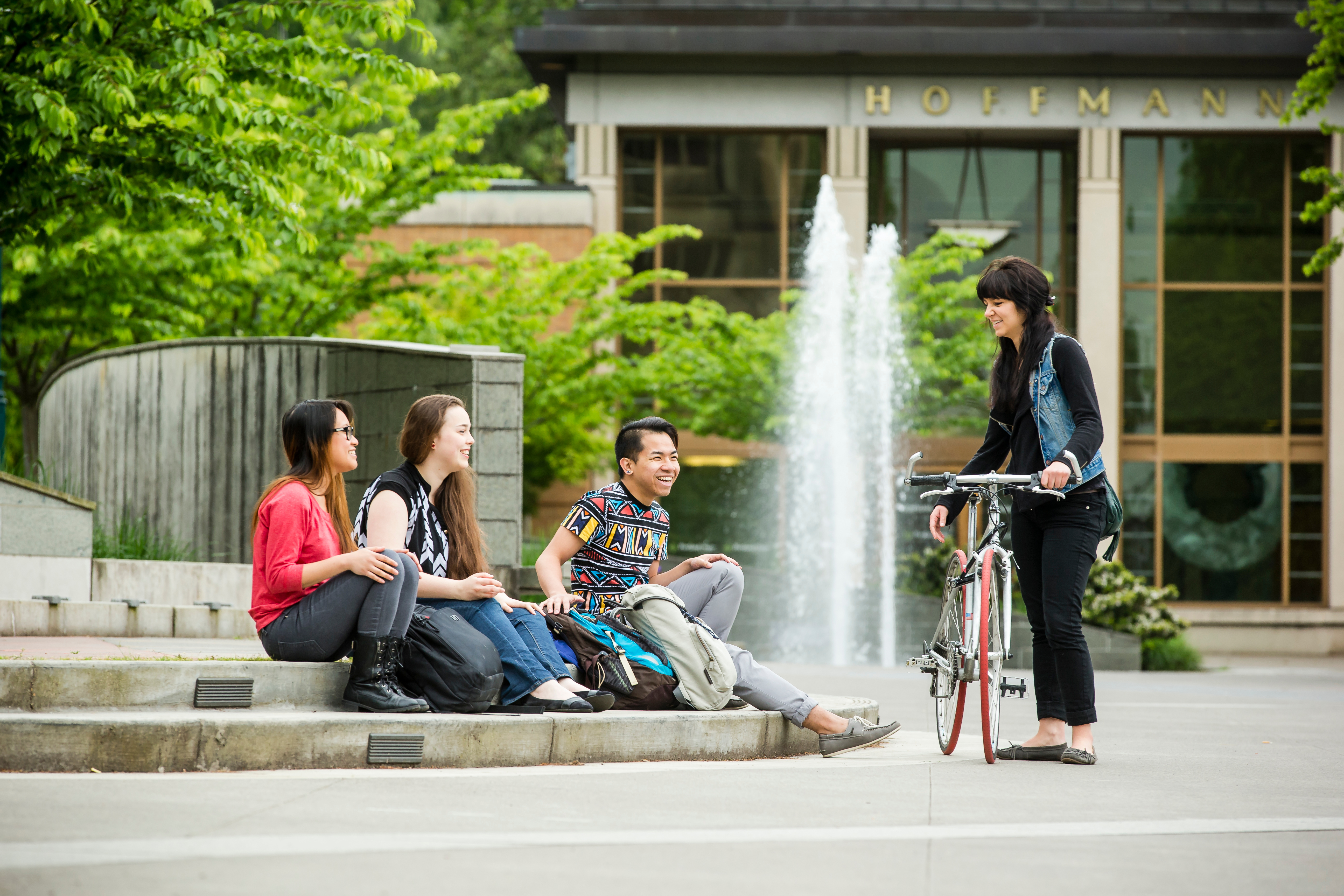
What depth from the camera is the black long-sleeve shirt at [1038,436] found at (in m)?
5.91

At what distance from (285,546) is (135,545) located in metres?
5.21

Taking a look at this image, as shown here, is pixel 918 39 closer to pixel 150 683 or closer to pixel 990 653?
pixel 990 653

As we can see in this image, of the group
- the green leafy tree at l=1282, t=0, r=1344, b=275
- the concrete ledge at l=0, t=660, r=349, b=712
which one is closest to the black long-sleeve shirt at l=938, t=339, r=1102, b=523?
the concrete ledge at l=0, t=660, r=349, b=712

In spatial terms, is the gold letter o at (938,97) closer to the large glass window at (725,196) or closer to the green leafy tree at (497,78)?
the large glass window at (725,196)

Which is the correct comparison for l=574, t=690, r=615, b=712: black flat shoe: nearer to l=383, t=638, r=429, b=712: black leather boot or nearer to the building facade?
l=383, t=638, r=429, b=712: black leather boot

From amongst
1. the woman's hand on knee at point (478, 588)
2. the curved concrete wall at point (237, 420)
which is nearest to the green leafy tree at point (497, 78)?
the curved concrete wall at point (237, 420)

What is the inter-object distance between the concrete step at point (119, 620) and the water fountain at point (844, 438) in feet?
30.6

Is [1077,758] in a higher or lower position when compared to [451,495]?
lower

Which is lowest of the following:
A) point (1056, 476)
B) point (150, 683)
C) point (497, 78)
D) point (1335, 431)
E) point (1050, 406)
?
point (150, 683)

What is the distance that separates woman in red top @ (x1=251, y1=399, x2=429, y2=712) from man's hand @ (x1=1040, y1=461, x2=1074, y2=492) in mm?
2453

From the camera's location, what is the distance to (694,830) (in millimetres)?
4172

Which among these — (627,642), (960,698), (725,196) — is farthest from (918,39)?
(627,642)

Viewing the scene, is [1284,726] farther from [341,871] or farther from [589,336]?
[589,336]

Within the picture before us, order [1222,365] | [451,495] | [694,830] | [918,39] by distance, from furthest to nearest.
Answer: [1222,365] < [918,39] < [451,495] < [694,830]
